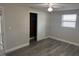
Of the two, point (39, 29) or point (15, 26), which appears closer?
point (15, 26)

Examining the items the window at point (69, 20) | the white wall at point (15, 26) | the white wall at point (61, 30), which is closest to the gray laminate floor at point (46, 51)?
the white wall at point (15, 26)

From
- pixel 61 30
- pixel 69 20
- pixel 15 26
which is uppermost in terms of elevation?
pixel 69 20

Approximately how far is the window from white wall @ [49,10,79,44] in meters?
0.19

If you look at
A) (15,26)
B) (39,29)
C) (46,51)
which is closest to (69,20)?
(39,29)

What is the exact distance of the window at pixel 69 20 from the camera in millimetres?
4930

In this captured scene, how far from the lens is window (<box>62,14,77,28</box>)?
194 inches

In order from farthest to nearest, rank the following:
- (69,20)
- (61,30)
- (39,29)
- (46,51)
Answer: (61,30) → (39,29) → (69,20) → (46,51)

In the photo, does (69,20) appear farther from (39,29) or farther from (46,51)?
(46,51)

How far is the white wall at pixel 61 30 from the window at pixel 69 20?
0.19 metres

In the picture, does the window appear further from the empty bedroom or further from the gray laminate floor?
the gray laminate floor

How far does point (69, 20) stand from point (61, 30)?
0.82 meters

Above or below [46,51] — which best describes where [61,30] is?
above

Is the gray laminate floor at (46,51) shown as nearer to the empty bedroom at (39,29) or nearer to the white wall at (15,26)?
the empty bedroom at (39,29)

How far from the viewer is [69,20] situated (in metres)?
5.23
